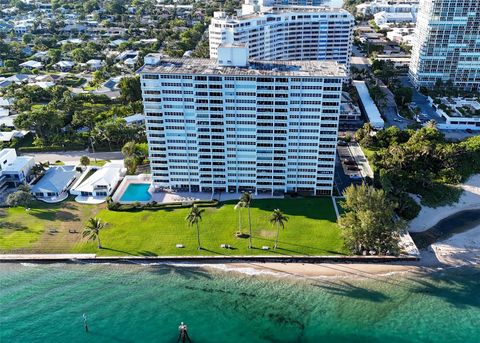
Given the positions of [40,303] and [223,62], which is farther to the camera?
[223,62]

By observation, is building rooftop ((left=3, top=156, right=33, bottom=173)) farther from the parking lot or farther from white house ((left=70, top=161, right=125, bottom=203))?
the parking lot

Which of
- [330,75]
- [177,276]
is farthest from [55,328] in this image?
[330,75]

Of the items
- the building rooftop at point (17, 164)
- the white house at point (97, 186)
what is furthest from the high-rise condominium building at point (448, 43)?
the building rooftop at point (17, 164)

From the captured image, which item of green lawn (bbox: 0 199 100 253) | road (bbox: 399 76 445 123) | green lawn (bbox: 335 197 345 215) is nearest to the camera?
green lawn (bbox: 0 199 100 253)

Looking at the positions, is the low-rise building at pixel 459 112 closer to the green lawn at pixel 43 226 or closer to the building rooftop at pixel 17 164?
the green lawn at pixel 43 226

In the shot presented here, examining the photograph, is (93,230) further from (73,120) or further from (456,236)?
(456,236)

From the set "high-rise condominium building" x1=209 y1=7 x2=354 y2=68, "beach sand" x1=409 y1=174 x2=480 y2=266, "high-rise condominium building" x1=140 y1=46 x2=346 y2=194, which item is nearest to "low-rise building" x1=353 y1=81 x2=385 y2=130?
"high-rise condominium building" x1=209 y1=7 x2=354 y2=68

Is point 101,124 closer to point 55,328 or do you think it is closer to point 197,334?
point 55,328
